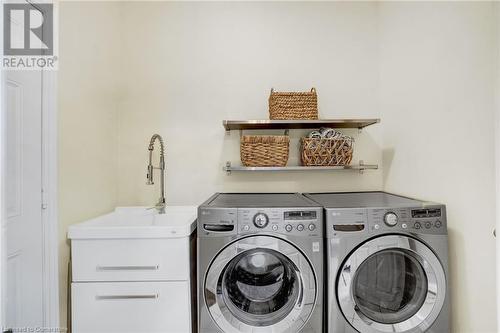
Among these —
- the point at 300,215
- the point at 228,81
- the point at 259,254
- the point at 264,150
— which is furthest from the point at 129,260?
the point at 228,81

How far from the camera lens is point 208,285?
1.41 meters

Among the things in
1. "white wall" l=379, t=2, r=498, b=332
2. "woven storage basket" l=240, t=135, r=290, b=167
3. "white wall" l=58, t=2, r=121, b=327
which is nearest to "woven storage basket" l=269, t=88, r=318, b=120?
"woven storage basket" l=240, t=135, r=290, b=167

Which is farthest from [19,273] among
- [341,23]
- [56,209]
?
[341,23]

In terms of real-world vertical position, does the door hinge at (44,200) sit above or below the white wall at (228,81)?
below

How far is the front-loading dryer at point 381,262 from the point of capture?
1400mm

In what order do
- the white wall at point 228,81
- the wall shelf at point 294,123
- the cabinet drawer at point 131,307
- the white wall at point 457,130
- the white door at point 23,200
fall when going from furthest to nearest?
the white wall at point 228,81 < the wall shelf at point 294,123 < the cabinet drawer at point 131,307 < the white wall at point 457,130 < the white door at point 23,200

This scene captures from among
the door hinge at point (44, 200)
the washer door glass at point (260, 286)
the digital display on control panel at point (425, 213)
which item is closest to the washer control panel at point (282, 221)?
the washer door glass at point (260, 286)

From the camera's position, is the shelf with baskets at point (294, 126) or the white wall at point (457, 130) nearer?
the white wall at point (457, 130)

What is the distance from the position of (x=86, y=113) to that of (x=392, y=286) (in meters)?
2.17

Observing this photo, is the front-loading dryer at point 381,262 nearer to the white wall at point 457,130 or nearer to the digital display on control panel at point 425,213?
the digital display on control panel at point 425,213

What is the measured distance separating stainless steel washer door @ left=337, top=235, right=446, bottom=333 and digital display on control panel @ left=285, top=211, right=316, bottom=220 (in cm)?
29

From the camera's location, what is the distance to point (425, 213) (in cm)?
143

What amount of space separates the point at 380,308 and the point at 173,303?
116 centimetres

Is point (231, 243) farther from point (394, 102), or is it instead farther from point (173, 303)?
point (394, 102)
